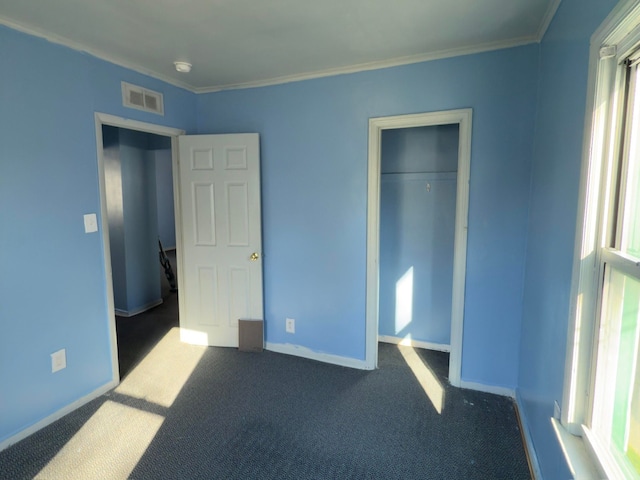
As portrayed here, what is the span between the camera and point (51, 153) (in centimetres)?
214

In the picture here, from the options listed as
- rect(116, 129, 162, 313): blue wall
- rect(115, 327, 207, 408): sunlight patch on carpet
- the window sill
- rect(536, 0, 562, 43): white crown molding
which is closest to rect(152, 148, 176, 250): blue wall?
rect(116, 129, 162, 313): blue wall

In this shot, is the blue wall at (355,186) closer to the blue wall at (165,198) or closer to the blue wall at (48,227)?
the blue wall at (48,227)

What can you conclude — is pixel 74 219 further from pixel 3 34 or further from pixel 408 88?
pixel 408 88

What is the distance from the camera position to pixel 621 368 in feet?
3.77

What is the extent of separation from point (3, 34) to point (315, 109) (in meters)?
1.92

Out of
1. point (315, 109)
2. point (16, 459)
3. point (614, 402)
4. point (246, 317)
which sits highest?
point (315, 109)

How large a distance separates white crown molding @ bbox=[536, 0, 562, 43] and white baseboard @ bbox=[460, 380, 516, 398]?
2.30 meters

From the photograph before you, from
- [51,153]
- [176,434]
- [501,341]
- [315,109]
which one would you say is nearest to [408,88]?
[315,109]

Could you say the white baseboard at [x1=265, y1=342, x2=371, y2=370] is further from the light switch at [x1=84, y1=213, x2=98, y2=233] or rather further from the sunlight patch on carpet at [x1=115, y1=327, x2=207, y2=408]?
the light switch at [x1=84, y1=213, x2=98, y2=233]

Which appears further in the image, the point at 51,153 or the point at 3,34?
the point at 51,153

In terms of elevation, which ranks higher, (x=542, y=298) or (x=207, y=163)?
(x=207, y=163)

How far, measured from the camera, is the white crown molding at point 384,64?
7.32 ft

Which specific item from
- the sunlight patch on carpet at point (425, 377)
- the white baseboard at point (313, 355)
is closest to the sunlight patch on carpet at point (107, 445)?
the white baseboard at point (313, 355)

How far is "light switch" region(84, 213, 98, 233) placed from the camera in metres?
2.36
